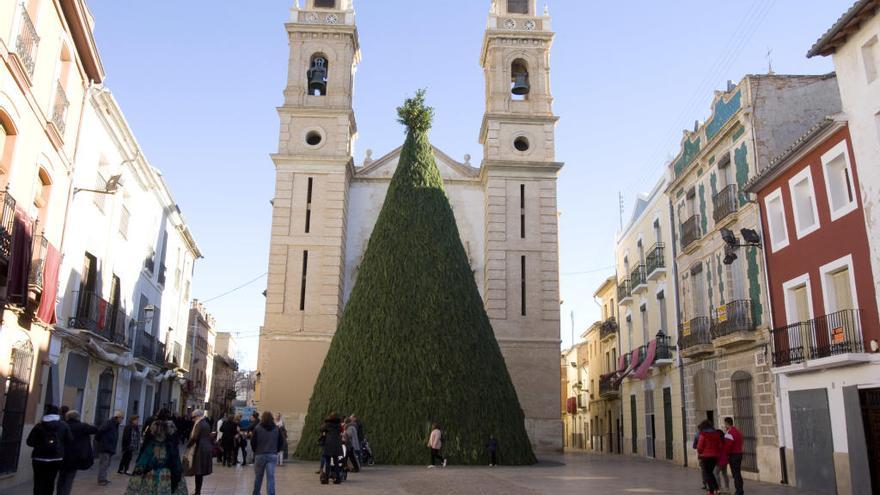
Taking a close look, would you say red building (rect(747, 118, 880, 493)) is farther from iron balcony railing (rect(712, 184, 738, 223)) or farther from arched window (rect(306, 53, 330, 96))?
arched window (rect(306, 53, 330, 96))

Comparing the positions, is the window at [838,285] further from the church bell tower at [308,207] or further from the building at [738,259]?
the church bell tower at [308,207]

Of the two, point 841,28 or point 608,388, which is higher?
point 841,28

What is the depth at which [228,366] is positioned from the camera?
261ft

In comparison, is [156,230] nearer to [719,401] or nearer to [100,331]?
[100,331]

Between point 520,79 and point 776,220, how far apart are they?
17217 mm

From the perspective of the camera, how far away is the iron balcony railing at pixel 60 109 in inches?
543

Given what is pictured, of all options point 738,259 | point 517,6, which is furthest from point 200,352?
point 738,259

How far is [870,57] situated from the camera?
44.2 ft

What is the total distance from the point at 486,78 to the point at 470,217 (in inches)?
267

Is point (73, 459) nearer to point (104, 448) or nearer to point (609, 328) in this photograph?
point (104, 448)

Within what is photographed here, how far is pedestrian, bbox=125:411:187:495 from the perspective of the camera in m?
8.66

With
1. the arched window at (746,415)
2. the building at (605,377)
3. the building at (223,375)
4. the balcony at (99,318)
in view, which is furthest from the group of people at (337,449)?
the building at (223,375)

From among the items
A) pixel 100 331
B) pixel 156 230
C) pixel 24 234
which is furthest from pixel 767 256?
pixel 156 230

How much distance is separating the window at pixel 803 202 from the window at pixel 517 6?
20485 mm
